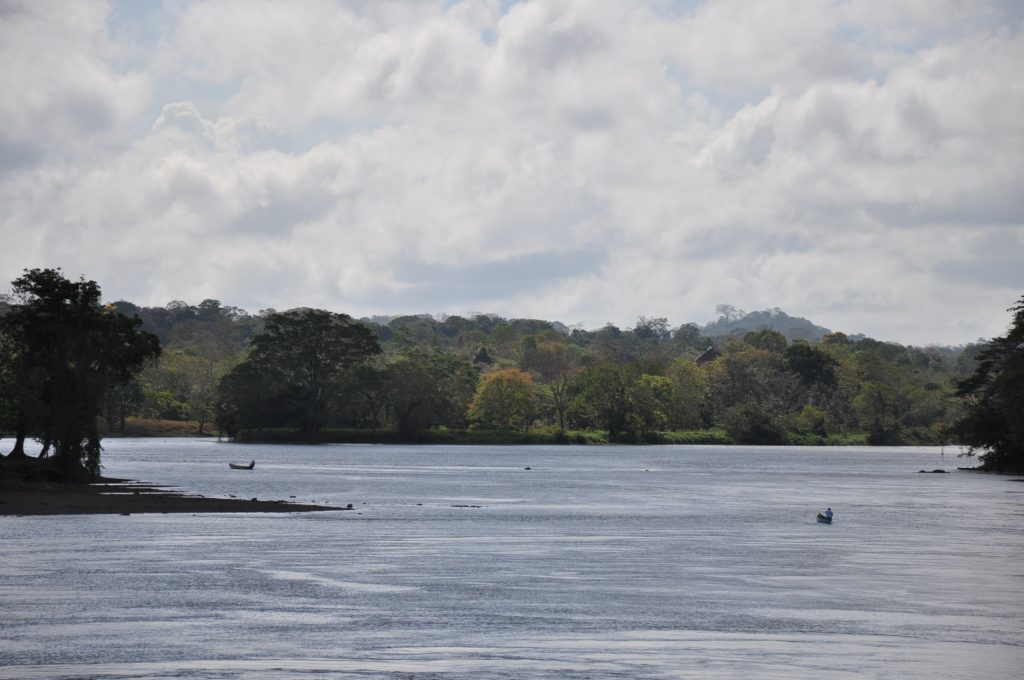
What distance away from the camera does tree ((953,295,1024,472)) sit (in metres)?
115

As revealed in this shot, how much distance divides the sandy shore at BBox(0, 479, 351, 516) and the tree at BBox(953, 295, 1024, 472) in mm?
69834

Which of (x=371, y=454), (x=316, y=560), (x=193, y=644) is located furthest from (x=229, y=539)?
(x=371, y=454)

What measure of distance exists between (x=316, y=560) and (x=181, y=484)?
Answer: 154 ft

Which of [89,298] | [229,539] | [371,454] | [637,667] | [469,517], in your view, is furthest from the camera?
[371,454]

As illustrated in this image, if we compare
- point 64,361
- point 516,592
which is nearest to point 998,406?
point 64,361

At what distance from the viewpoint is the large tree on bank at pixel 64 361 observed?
252 ft

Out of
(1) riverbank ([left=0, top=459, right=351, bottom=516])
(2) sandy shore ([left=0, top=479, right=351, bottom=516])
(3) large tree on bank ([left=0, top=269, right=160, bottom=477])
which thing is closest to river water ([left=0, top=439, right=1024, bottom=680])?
(2) sandy shore ([left=0, top=479, right=351, bottom=516])

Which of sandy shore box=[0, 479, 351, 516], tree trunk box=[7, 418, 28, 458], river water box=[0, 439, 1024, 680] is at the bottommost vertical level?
river water box=[0, 439, 1024, 680]

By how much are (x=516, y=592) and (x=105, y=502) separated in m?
35.9

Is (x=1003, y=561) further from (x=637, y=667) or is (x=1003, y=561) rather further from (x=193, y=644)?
(x=193, y=644)

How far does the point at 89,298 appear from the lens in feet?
270

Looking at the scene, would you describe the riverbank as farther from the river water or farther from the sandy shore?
the river water

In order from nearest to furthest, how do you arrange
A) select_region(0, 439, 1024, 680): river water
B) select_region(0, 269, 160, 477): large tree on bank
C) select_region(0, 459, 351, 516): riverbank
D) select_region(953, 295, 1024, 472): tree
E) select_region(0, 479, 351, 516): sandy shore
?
1. select_region(0, 439, 1024, 680): river water
2. select_region(0, 479, 351, 516): sandy shore
3. select_region(0, 459, 351, 516): riverbank
4. select_region(0, 269, 160, 477): large tree on bank
5. select_region(953, 295, 1024, 472): tree

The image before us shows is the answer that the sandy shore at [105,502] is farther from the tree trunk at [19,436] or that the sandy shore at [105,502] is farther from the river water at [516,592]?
the tree trunk at [19,436]
